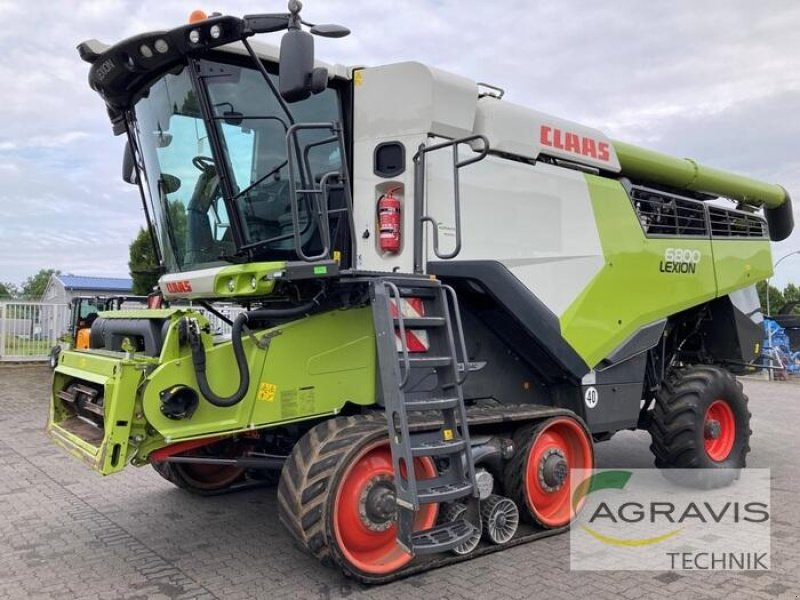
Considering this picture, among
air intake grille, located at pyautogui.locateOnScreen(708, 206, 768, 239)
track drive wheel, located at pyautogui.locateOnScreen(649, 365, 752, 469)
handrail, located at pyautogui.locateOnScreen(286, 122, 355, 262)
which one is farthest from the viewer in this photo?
air intake grille, located at pyautogui.locateOnScreen(708, 206, 768, 239)

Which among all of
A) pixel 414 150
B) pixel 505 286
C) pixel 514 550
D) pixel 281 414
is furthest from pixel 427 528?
pixel 414 150

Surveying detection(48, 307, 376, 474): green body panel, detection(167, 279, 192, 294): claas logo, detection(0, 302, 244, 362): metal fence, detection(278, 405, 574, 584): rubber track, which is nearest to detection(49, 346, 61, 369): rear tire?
detection(48, 307, 376, 474): green body panel

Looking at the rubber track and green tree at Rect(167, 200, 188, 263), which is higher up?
green tree at Rect(167, 200, 188, 263)

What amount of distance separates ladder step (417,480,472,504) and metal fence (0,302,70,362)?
1445 centimetres

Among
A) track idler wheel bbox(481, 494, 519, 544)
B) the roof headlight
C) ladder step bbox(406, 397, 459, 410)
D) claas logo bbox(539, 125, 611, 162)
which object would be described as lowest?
track idler wheel bbox(481, 494, 519, 544)

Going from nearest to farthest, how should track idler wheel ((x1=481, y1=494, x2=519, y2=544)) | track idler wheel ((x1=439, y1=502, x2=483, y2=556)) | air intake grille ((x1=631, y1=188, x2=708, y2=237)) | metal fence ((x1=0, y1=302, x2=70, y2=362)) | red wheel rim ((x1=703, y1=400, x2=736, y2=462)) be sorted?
track idler wheel ((x1=439, y1=502, x2=483, y2=556)), track idler wheel ((x1=481, y1=494, x2=519, y2=544)), air intake grille ((x1=631, y1=188, x2=708, y2=237)), red wheel rim ((x1=703, y1=400, x2=736, y2=462)), metal fence ((x1=0, y1=302, x2=70, y2=362))

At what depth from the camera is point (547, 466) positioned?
474cm

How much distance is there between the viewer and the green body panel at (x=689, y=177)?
6152 mm

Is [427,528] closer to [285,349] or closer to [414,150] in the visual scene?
[285,349]

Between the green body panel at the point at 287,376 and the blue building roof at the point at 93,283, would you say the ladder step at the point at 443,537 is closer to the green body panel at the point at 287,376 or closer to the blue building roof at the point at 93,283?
the green body panel at the point at 287,376

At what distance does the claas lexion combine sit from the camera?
12.5 feet

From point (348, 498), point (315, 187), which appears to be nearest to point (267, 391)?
point (348, 498)

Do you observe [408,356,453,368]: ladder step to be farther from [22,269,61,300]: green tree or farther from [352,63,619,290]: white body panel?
[22,269,61,300]: green tree

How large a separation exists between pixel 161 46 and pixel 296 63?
962mm
